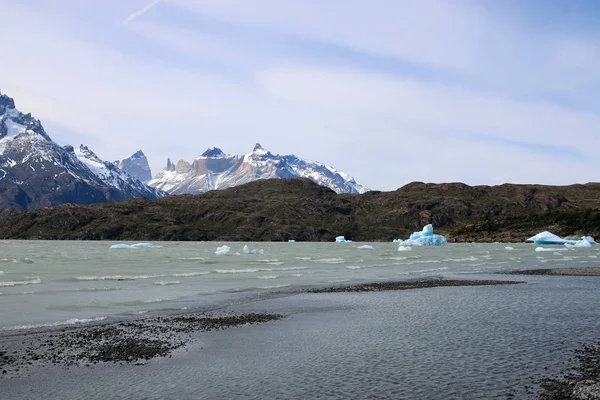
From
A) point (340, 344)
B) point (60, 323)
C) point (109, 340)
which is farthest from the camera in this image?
point (60, 323)

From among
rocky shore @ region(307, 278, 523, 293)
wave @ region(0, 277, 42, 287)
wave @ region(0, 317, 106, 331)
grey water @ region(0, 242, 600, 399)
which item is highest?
wave @ region(0, 277, 42, 287)

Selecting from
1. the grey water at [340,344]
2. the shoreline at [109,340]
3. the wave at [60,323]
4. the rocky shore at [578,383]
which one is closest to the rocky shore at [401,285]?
the grey water at [340,344]

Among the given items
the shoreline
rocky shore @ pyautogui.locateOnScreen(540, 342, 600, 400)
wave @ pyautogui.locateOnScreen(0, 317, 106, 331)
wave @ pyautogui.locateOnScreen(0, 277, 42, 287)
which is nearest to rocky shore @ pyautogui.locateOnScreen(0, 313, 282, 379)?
the shoreline

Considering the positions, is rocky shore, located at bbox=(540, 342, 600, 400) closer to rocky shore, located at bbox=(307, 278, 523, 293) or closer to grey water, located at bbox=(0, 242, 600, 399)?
grey water, located at bbox=(0, 242, 600, 399)

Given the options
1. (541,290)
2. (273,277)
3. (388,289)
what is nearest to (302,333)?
(388,289)

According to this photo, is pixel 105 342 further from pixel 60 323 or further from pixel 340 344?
pixel 340 344

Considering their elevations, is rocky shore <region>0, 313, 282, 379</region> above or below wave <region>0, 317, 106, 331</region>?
below

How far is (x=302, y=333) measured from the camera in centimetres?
2291

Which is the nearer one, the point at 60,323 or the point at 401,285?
the point at 60,323

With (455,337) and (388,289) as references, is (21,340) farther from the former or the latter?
(388,289)

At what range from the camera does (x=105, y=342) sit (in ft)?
67.4

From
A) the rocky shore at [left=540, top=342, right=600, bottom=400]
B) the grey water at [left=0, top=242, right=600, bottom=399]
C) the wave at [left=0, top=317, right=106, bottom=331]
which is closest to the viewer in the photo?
the rocky shore at [left=540, top=342, right=600, bottom=400]

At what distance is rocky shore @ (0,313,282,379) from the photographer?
57.9ft

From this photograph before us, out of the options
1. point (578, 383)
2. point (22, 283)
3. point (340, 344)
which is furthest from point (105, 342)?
point (22, 283)
